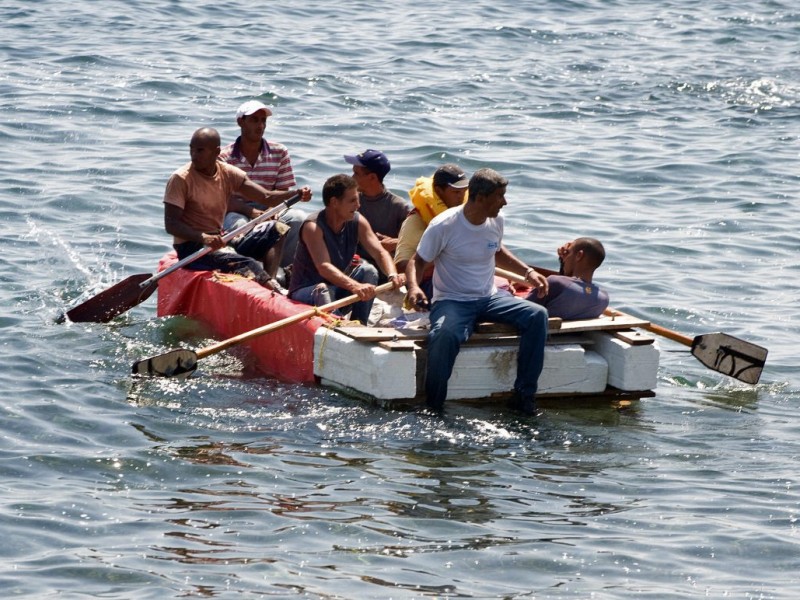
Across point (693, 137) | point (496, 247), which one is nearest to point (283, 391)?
point (496, 247)

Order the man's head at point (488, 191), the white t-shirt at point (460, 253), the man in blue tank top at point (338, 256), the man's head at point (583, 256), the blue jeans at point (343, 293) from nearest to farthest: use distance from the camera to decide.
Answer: the man's head at point (488, 191) < the white t-shirt at point (460, 253) < the man's head at point (583, 256) < the man in blue tank top at point (338, 256) < the blue jeans at point (343, 293)

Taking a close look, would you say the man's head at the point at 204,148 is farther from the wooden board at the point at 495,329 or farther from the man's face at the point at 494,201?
the man's face at the point at 494,201

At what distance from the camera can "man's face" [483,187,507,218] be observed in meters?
9.01

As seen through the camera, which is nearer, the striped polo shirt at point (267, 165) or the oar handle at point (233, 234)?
the oar handle at point (233, 234)

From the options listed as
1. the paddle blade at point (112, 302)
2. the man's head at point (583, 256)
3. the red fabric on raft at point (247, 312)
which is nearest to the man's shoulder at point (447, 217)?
the man's head at point (583, 256)

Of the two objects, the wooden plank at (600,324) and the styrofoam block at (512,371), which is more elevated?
the wooden plank at (600,324)

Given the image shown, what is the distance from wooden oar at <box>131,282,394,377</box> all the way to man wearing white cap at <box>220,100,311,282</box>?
1712 millimetres

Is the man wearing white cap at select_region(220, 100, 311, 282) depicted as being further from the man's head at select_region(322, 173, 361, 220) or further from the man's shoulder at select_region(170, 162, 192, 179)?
the man's head at select_region(322, 173, 361, 220)

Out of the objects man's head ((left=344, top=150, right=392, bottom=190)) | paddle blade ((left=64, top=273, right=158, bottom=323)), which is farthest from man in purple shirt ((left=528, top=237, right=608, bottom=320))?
paddle blade ((left=64, top=273, right=158, bottom=323))

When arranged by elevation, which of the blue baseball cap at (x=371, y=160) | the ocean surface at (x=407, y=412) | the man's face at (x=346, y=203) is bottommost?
the ocean surface at (x=407, y=412)

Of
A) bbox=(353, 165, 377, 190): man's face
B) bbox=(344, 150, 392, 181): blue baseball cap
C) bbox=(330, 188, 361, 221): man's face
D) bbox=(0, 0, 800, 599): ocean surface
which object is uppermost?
bbox=(344, 150, 392, 181): blue baseball cap

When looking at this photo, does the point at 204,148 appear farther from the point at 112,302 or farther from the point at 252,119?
the point at 112,302

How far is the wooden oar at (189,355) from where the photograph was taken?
31.1ft

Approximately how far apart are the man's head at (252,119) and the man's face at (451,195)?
225 centimetres
